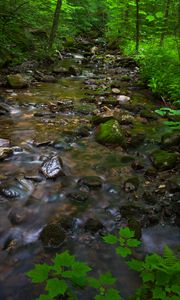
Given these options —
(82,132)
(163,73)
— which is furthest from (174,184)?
(163,73)

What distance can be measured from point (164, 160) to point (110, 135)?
4.75 ft

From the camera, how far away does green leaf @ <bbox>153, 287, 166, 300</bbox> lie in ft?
8.62

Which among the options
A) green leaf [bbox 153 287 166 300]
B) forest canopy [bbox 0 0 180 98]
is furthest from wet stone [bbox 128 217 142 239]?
forest canopy [bbox 0 0 180 98]

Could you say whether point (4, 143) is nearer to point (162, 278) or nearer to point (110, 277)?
point (110, 277)

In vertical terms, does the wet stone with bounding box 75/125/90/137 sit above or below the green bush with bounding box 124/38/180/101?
below

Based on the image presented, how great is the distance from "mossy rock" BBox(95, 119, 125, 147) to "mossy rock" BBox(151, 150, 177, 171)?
36.2 inches

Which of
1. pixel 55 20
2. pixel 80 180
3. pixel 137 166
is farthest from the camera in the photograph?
pixel 55 20

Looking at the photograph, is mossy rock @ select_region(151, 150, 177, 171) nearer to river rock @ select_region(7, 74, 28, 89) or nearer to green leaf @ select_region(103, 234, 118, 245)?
green leaf @ select_region(103, 234, 118, 245)

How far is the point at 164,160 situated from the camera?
247 inches

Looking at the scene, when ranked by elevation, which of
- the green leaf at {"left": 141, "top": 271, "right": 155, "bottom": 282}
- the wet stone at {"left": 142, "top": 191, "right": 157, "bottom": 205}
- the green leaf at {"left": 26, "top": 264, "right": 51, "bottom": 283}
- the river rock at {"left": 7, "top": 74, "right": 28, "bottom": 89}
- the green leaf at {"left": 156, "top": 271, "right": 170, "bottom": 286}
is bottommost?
the wet stone at {"left": 142, "top": 191, "right": 157, "bottom": 205}

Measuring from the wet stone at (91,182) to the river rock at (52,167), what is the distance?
0.40 m

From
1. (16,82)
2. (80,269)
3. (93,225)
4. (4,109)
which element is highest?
(80,269)

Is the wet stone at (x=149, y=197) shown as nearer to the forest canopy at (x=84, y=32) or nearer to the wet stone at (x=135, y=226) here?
the wet stone at (x=135, y=226)

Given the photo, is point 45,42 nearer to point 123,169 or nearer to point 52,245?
point 123,169
